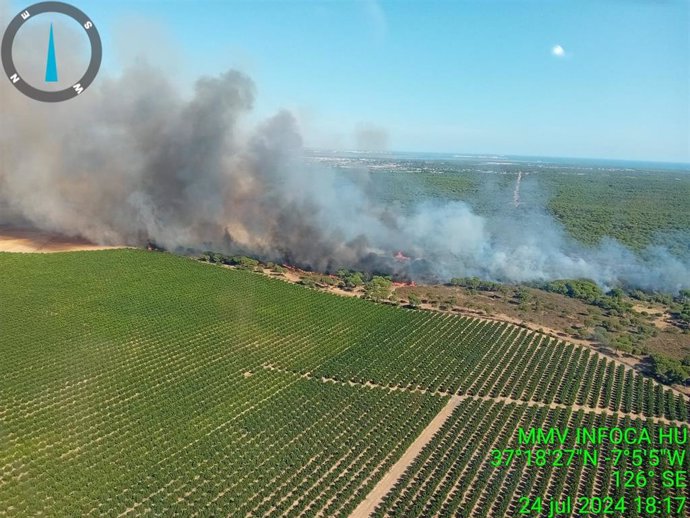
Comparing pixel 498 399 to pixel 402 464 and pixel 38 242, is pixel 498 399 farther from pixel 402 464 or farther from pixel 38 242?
pixel 38 242

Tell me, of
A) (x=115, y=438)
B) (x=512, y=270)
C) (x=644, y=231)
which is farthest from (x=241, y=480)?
(x=644, y=231)

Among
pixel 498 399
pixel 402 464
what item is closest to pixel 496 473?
pixel 402 464

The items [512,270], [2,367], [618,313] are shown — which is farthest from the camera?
[512,270]

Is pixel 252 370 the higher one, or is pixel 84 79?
pixel 84 79

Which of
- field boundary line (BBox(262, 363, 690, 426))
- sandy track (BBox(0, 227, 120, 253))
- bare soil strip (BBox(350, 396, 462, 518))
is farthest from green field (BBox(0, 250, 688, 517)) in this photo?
sandy track (BBox(0, 227, 120, 253))

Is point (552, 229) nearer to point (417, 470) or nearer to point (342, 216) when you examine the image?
point (342, 216)

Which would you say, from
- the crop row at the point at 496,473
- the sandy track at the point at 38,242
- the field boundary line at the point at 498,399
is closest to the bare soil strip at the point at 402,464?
the crop row at the point at 496,473

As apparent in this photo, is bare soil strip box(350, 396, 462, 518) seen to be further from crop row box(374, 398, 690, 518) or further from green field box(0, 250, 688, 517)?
green field box(0, 250, 688, 517)
